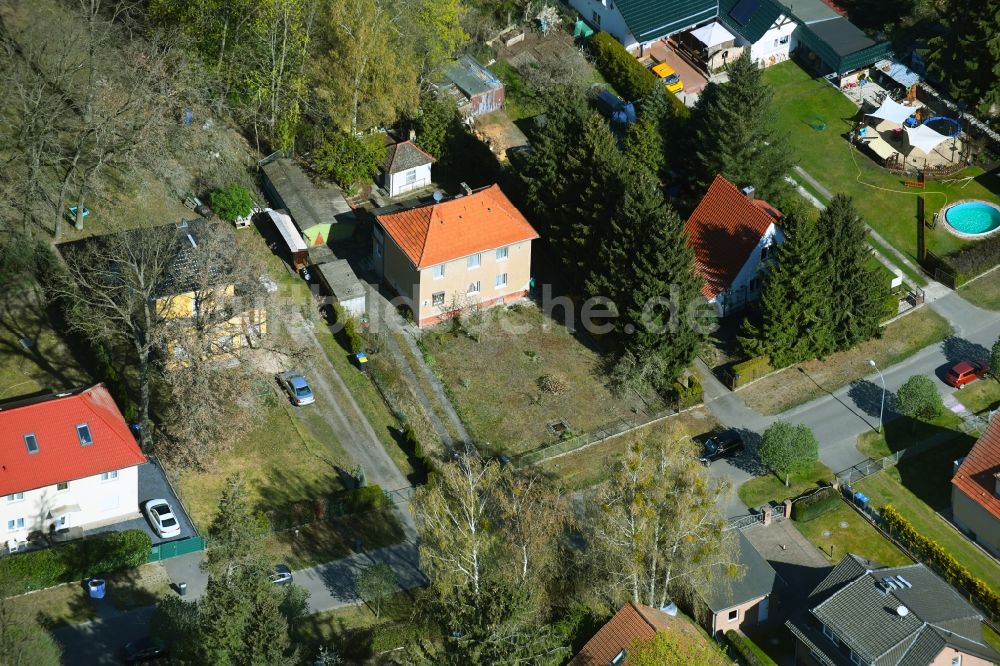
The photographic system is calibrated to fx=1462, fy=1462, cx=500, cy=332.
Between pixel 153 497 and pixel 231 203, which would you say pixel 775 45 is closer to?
pixel 231 203

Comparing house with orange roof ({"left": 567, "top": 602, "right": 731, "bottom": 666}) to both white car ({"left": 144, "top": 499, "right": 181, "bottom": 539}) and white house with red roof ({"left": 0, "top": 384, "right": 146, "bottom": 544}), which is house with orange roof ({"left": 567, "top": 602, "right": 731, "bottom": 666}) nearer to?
white car ({"left": 144, "top": 499, "right": 181, "bottom": 539})

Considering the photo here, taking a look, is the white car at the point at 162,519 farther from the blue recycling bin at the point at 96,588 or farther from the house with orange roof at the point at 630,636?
the house with orange roof at the point at 630,636

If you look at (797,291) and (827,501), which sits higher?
(797,291)

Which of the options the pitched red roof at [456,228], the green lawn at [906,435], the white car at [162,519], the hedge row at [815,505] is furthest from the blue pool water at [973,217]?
the white car at [162,519]

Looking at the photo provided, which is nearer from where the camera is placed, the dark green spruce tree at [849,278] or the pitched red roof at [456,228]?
the dark green spruce tree at [849,278]

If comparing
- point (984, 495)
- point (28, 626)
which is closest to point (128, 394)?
point (28, 626)

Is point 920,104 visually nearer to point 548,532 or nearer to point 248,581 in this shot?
point 548,532

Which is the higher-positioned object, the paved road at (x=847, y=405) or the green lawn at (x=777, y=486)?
the paved road at (x=847, y=405)
